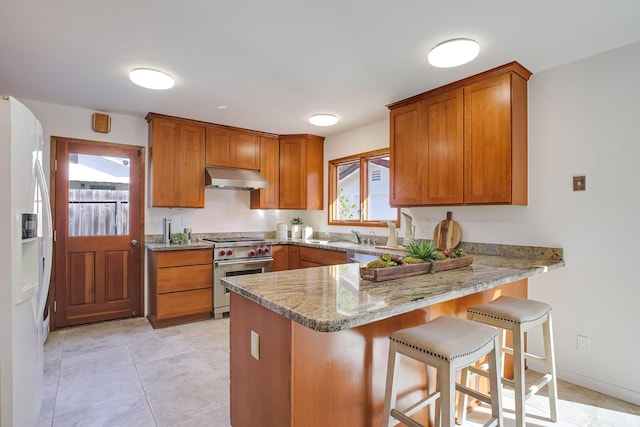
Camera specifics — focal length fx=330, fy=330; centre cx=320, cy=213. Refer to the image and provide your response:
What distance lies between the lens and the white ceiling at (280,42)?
1.89 metres

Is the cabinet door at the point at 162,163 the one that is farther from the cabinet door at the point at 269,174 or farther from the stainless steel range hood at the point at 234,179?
the cabinet door at the point at 269,174

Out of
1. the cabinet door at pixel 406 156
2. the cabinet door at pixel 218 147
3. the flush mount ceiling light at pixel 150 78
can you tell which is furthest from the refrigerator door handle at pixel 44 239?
the cabinet door at pixel 406 156

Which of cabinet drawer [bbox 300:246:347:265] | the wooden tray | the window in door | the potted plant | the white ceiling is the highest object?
the white ceiling

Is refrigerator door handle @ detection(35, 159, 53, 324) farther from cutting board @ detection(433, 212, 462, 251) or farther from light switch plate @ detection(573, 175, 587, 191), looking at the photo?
light switch plate @ detection(573, 175, 587, 191)

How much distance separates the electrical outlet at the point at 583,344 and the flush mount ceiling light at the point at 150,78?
384cm

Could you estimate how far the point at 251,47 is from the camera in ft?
7.63

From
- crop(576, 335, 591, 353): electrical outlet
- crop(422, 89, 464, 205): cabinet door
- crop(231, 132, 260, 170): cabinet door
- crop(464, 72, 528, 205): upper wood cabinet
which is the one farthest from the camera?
crop(231, 132, 260, 170): cabinet door

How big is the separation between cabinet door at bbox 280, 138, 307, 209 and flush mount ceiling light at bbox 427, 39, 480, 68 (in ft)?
8.75

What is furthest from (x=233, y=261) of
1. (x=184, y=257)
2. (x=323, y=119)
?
(x=323, y=119)

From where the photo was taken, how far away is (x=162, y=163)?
3.89 m

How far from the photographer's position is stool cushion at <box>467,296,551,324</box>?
1814 mm

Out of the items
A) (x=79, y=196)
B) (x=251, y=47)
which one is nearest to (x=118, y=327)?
(x=79, y=196)

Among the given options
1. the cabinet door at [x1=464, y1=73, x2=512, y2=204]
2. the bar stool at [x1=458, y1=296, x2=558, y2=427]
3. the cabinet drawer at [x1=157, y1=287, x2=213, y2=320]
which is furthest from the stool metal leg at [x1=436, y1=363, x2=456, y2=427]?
the cabinet drawer at [x1=157, y1=287, x2=213, y2=320]

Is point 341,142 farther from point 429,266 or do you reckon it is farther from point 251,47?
point 429,266
